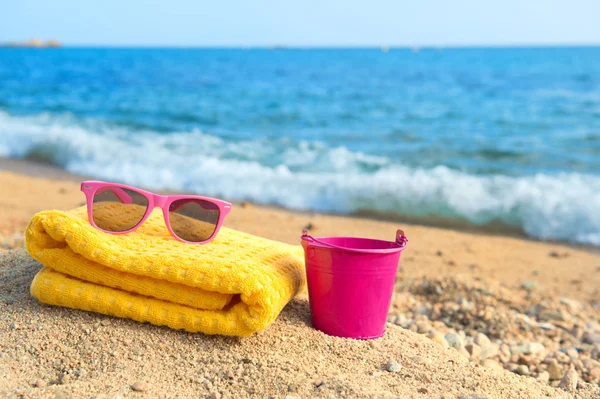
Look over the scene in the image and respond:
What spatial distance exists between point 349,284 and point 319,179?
19.4 ft

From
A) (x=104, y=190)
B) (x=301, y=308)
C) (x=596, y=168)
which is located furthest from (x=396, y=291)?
(x=596, y=168)

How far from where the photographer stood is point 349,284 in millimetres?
2506

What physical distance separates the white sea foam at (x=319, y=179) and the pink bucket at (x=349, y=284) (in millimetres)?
4819

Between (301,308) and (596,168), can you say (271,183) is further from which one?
(301,308)

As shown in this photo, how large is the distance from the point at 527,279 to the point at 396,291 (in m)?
1.44

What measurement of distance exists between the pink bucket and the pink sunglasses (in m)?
0.43

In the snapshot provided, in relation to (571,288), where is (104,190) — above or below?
above

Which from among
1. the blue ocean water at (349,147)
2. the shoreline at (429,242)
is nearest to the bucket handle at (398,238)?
the shoreline at (429,242)

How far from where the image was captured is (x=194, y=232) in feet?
8.91

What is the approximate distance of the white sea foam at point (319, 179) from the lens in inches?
286

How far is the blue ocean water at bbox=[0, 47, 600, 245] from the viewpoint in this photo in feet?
25.2

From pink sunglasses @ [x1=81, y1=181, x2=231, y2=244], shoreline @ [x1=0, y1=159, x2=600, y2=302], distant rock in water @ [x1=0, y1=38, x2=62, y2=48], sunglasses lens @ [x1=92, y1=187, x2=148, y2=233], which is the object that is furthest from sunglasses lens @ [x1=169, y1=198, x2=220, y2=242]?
distant rock in water @ [x1=0, y1=38, x2=62, y2=48]

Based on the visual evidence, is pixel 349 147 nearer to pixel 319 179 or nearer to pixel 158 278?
pixel 319 179

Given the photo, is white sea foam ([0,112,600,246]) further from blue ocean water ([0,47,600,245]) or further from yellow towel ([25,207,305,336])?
yellow towel ([25,207,305,336])
